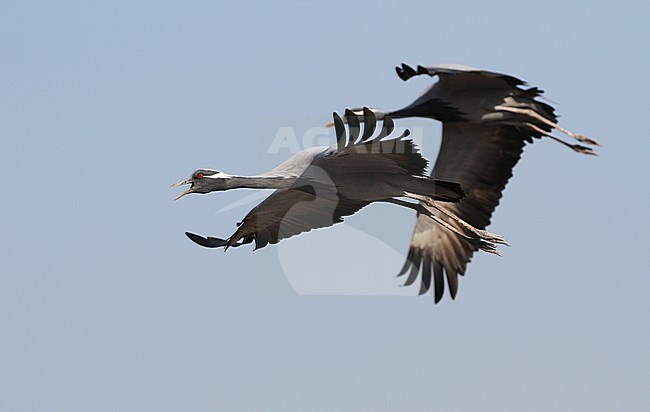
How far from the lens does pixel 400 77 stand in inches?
641

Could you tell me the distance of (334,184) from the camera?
1423cm

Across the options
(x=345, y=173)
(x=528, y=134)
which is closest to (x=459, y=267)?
(x=528, y=134)

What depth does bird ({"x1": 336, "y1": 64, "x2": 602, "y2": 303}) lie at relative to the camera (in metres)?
17.6

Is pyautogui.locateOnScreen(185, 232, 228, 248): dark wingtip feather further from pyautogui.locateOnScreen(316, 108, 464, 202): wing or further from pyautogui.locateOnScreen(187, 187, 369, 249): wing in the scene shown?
pyautogui.locateOnScreen(316, 108, 464, 202): wing

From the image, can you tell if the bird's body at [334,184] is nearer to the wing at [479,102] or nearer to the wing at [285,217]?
the wing at [285,217]

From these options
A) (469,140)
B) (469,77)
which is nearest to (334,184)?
(469,77)

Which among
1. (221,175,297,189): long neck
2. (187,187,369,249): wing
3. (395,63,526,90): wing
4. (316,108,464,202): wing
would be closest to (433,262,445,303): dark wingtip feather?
(395,63,526,90): wing

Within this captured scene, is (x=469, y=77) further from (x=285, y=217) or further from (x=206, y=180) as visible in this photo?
(x=206, y=180)

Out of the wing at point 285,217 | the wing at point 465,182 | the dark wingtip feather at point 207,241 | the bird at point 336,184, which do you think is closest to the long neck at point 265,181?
the bird at point 336,184

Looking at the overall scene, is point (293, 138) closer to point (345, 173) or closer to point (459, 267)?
point (345, 173)

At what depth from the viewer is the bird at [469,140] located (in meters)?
17.6

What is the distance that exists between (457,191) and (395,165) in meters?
1.02

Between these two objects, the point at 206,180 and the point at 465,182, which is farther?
the point at 465,182

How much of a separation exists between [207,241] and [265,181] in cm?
143
